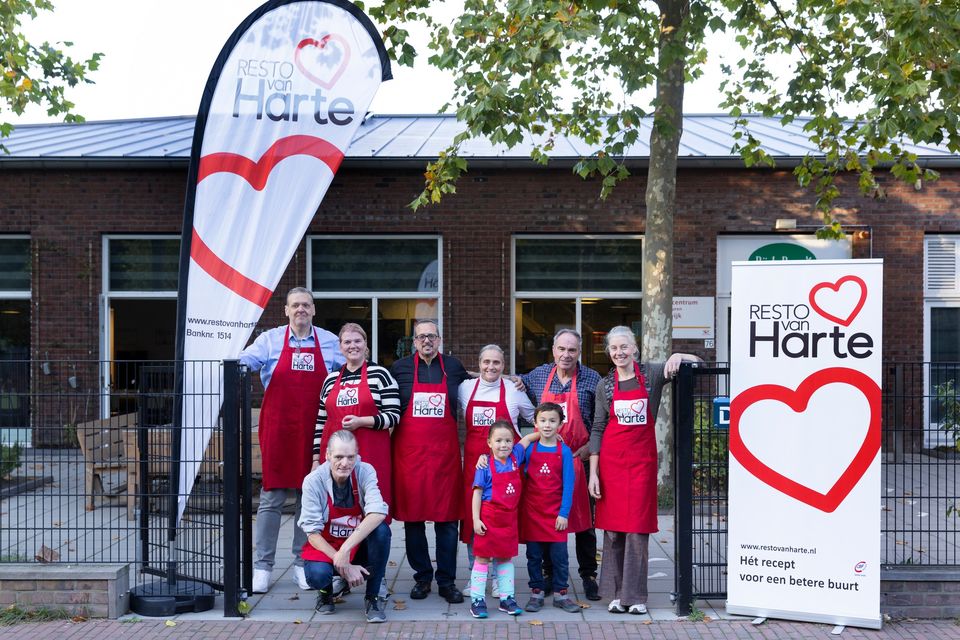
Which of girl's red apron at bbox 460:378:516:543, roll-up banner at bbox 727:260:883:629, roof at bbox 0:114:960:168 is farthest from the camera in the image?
roof at bbox 0:114:960:168

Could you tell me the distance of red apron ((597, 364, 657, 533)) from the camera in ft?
19.3

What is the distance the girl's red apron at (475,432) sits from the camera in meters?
6.11

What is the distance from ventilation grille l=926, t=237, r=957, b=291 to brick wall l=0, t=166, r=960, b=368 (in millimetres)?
238

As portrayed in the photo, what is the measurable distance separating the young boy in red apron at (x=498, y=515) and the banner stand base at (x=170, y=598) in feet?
5.85

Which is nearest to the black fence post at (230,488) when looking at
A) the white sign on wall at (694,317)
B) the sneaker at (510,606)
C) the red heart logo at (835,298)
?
the sneaker at (510,606)

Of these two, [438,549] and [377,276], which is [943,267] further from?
[438,549]

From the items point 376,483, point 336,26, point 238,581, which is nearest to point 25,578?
point 238,581

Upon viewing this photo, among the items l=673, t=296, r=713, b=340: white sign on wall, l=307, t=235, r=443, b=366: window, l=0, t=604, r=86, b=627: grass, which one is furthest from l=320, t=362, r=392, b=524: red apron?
l=673, t=296, r=713, b=340: white sign on wall

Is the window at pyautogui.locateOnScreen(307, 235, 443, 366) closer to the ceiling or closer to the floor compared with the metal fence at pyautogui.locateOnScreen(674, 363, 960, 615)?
closer to the ceiling

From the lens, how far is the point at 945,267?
43.8ft

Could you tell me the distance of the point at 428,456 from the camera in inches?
243

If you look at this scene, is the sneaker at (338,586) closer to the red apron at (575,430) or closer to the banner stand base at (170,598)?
the banner stand base at (170,598)

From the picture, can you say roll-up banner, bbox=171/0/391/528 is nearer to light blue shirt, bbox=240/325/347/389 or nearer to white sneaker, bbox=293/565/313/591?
light blue shirt, bbox=240/325/347/389

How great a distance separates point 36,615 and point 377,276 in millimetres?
8114
